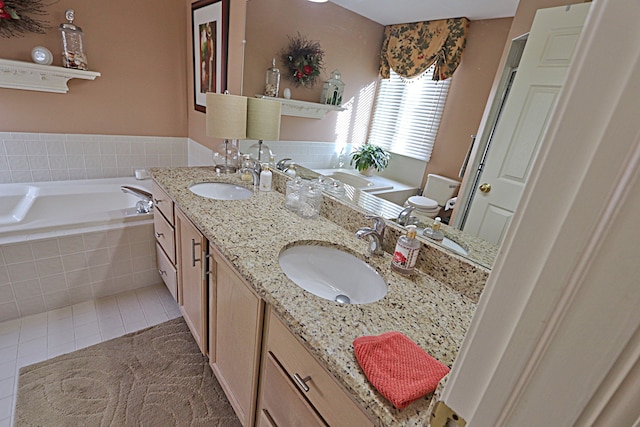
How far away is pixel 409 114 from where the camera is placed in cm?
110

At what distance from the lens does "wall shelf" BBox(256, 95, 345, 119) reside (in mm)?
1501

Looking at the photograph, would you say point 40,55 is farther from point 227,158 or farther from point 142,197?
point 227,158

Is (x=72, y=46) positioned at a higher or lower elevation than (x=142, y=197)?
higher

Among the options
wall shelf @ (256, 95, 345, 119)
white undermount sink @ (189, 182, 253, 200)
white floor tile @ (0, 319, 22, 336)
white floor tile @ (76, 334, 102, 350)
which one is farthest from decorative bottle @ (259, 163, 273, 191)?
white floor tile @ (0, 319, 22, 336)

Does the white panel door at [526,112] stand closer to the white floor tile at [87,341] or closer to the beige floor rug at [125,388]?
the beige floor rug at [125,388]

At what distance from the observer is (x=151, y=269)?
217 centimetres

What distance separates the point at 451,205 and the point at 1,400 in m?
2.10

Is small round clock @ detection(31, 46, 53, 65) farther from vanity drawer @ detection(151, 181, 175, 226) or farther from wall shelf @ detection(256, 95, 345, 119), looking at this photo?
wall shelf @ detection(256, 95, 345, 119)

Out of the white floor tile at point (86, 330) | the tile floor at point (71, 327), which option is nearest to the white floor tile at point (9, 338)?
the tile floor at point (71, 327)

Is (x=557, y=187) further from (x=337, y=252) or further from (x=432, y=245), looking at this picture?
(x=337, y=252)

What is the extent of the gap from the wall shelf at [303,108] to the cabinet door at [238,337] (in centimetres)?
86

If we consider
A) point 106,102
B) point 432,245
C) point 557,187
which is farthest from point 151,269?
point 557,187

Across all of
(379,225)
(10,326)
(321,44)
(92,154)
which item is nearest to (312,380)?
(379,225)

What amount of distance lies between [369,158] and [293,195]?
0.45m
